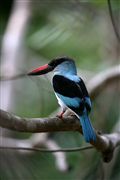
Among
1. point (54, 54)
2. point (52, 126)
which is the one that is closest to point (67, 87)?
point (52, 126)

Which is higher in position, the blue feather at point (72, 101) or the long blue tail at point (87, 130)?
the blue feather at point (72, 101)

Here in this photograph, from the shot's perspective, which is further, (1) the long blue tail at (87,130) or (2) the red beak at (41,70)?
(2) the red beak at (41,70)

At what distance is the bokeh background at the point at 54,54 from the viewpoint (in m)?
4.70

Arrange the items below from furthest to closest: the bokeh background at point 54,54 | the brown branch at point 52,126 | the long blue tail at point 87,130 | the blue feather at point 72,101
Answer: the bokeh background at point 54,54
the blue feather at point 72,101
the long blue tail at point 87,130
the brown branch at point 52,126

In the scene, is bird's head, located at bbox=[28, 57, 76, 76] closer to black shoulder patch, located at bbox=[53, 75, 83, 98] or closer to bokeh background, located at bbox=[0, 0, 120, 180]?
black shoulder patch, located at bbox=[53, 75, 83, 98]

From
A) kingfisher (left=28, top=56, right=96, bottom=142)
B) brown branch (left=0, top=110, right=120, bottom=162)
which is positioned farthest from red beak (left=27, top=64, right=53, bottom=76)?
brown branch (left=0, top=110, right=120, bottom=162)

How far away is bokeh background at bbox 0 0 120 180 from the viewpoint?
470cm

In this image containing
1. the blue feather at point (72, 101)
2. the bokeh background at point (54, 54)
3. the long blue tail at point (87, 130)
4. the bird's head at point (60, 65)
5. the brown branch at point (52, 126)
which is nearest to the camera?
the brown branch at point (52, 126)

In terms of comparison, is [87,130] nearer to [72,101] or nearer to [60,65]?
[72,101]

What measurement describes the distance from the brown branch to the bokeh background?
288 mm

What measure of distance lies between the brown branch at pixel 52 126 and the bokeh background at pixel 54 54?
0.95ft

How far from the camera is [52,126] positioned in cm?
300

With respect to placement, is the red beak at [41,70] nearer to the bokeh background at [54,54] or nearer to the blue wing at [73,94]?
the blue wing at [73,94]

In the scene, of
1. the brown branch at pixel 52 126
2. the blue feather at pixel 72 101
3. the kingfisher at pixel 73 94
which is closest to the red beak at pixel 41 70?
the kingfisher at pixel 73 94
